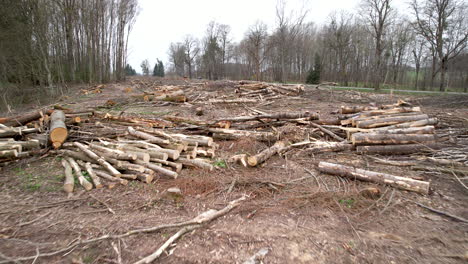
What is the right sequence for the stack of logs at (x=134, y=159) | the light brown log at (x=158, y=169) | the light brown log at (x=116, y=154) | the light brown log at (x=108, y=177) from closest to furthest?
1. the light brown log at (x=108, y=177)
2. the stack of logs at (x=134, y=159)
3. the light brown log at (x=158, y=169)
4. the light brown log at (x=116, y=154)

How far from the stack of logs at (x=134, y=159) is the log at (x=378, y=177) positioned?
2.50m

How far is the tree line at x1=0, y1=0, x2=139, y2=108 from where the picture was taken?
44.0 feet

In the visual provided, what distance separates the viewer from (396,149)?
513cm

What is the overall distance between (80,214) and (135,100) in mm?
11250

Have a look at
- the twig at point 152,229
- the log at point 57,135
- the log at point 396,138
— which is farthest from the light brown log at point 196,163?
the log at point 396,138

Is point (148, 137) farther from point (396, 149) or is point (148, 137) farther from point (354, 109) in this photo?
point (354, 109)

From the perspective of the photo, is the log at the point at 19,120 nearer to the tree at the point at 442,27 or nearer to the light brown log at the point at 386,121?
the light brown log at the point at 386,121

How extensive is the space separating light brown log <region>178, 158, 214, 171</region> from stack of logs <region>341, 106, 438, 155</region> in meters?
3.73

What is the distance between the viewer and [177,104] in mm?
12438

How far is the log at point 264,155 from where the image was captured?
457 centimetres

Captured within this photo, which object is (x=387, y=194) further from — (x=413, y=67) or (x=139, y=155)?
(x=413, y=67)

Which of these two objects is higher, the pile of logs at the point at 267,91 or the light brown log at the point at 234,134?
the pile of logs at the point at 267,91

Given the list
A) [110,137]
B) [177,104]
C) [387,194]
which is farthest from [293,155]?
[177,104]

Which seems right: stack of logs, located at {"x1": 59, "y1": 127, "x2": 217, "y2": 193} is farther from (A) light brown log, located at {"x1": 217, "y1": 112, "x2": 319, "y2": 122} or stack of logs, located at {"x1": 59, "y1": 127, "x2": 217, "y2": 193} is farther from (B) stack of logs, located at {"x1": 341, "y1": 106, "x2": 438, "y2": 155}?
(B) stack of logs, located at {"x1": 341, "y1": 106, "x2": 438, "y2": 155}
